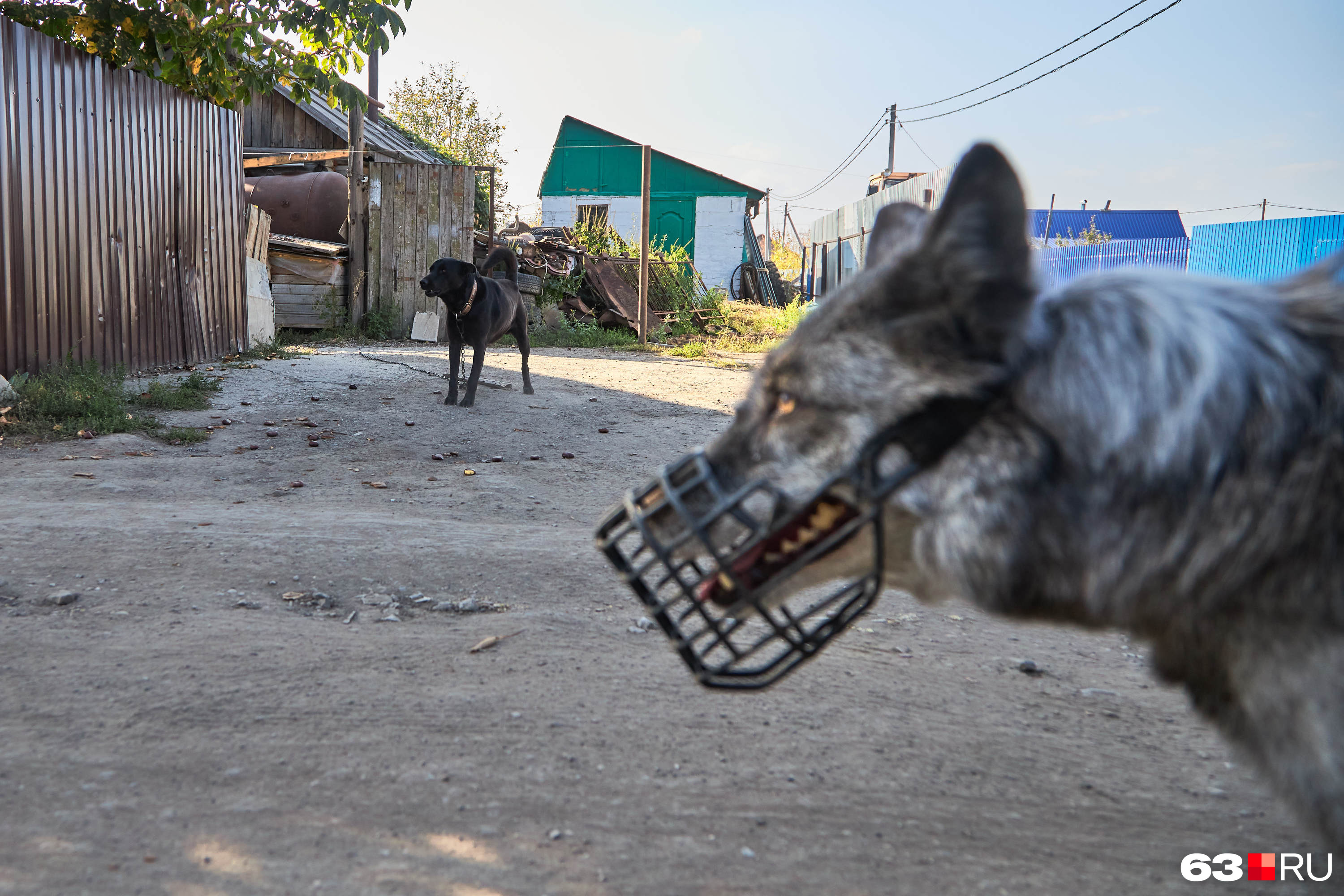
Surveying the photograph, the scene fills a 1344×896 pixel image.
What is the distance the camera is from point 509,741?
2318mm

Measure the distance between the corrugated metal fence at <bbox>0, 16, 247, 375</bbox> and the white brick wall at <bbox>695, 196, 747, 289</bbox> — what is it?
1884 cm

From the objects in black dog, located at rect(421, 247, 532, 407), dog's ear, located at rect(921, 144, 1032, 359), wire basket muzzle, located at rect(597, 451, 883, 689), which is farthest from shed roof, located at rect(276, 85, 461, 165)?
dog's ear, located at rect(921, 144, 1032, 359)

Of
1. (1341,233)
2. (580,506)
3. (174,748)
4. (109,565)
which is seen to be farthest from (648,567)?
(1341,233)

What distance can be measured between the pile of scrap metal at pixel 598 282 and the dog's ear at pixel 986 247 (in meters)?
14.9

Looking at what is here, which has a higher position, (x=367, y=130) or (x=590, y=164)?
(x=590, y=164)

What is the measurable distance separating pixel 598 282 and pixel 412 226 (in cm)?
395

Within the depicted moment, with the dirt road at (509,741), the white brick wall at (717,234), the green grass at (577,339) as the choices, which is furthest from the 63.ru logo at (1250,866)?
the white brick wall at (717,234)

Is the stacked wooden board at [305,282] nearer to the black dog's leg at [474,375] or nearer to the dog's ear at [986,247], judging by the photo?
the black dog's leg at [474,375]

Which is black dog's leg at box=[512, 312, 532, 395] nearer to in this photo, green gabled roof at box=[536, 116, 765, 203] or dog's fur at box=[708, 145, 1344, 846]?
dog's fur at box=[708, 145, 1344, 846]

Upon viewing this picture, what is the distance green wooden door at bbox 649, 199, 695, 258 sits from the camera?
2809cm

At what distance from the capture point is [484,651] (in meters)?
2.89

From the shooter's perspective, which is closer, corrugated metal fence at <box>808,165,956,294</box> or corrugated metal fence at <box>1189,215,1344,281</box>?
corrugated metal fence at <box>1189,215,1344,281</box>

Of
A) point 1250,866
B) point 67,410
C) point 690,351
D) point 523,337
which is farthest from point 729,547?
point 690,351

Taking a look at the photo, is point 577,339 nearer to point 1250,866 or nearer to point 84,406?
point 84,406
